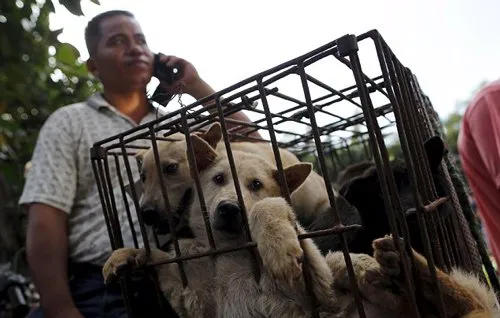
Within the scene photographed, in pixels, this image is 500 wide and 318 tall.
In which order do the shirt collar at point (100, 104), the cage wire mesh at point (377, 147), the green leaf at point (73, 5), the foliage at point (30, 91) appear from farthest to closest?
the foliage at point (30, 91), the shirt collar at point (100, 104), the green leaf at point (73, 5), the cage wire mesh at point (377, 147)

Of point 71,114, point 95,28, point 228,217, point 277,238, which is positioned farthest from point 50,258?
point 277,238

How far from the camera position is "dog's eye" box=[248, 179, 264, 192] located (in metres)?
1.58

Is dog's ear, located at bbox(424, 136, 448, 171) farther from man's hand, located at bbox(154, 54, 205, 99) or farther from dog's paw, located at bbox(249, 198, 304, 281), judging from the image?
man's hand, located at bbox(154, 54, 205, 99)

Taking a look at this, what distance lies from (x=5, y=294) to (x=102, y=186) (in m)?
1.04

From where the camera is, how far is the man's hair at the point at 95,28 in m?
2.13

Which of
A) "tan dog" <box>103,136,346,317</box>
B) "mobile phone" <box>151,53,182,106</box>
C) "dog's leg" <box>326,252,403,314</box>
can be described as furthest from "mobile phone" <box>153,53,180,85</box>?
"dog's leg" <box>326,252,403,314</box>

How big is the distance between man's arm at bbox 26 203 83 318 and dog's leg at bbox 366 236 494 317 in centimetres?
109

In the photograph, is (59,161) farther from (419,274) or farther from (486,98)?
(486,98)

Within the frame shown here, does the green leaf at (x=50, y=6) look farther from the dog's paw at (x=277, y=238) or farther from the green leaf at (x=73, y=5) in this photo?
the dog's paw at (x=277, y=238)

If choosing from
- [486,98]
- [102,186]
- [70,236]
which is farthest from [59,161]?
[486,98]

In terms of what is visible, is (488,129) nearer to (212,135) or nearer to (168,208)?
(212,135)

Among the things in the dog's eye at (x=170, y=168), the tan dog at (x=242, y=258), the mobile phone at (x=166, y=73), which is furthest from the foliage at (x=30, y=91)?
the tan dog at (x=242, y=258)

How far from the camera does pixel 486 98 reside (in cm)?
183

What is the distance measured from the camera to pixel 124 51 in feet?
6.87
